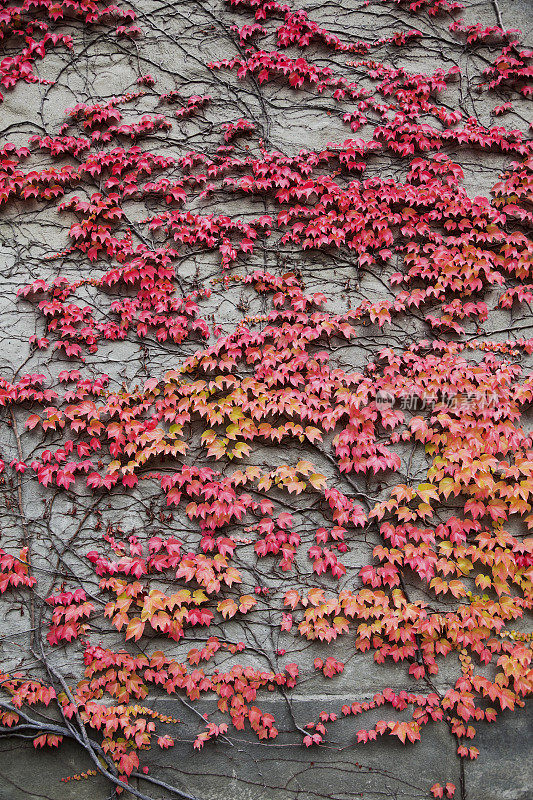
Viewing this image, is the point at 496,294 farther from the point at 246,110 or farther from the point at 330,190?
the point at 246,110

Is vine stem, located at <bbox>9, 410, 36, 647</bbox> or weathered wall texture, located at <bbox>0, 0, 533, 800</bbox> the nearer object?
weathered wall texture, located at <bbox>0, 0, 533, 800</bbox>

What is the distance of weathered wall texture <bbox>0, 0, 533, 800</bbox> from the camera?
3.42 meters

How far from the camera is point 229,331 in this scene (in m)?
4.20

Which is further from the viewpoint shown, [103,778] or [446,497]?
[446,497]

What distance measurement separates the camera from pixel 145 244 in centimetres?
431

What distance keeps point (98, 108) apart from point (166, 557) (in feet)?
13.5

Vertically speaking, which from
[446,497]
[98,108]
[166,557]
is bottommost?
[166,557]

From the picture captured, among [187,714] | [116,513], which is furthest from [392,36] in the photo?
[187,714]

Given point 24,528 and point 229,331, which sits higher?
point 229,331

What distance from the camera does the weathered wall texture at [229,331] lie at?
3.42m

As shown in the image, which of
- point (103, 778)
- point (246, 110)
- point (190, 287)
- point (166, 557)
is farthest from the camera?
point (246, 110)

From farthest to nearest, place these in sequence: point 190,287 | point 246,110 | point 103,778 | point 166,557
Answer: point 246,110 → point 190,287 → point 166,557 → point 103,778

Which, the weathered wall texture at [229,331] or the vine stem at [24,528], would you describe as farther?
the vine stem at [24,528]

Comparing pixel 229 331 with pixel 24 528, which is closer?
pixel 24 528
